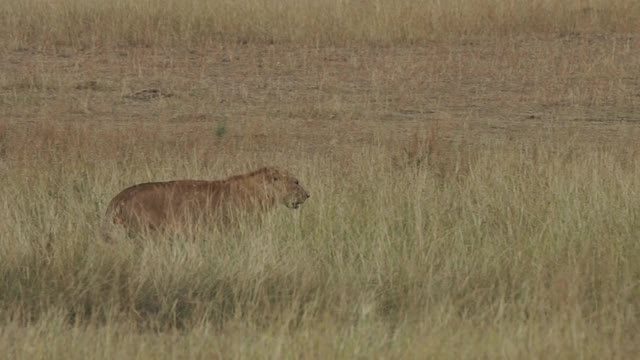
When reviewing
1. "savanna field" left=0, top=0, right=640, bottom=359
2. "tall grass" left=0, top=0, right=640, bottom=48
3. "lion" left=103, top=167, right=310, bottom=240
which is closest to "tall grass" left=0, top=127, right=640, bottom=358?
"savanna field" left=0, top=0, right=640, bottom=359

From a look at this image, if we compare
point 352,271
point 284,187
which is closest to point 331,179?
point 284,187

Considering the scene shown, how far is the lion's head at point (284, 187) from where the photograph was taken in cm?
779

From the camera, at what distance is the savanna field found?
5629 millimetres

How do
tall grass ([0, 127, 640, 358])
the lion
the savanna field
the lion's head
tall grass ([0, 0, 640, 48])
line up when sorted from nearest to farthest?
tall grass ([0, 127, 640, 358]) → the savanna field → the lion → the lion's head → tall grass ([0, 0, 640, 48])

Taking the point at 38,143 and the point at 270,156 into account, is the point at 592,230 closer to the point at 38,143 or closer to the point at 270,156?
the point at 270,156

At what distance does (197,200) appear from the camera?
24.6 feet

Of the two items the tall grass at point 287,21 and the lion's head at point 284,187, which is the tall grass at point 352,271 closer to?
the lion's head at point 284,187

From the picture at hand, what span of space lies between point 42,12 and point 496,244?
41.0 ft

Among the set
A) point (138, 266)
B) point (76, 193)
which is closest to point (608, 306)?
point (138, 266)

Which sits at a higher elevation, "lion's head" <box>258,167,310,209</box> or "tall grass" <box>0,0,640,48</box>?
"lion's head" <box>258,167,310,209</box>

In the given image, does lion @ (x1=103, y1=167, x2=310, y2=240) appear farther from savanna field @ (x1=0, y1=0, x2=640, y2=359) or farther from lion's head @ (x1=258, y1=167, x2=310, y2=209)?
savanna field @ (x1=0, y1=0, x2=640, y2=359)

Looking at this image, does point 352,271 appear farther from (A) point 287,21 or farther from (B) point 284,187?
(A) point 287,21

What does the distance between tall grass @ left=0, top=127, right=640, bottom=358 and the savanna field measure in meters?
0.02

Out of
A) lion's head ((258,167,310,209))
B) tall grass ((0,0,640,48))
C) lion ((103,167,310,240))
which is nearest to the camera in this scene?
lion ((103,167,310,240))
